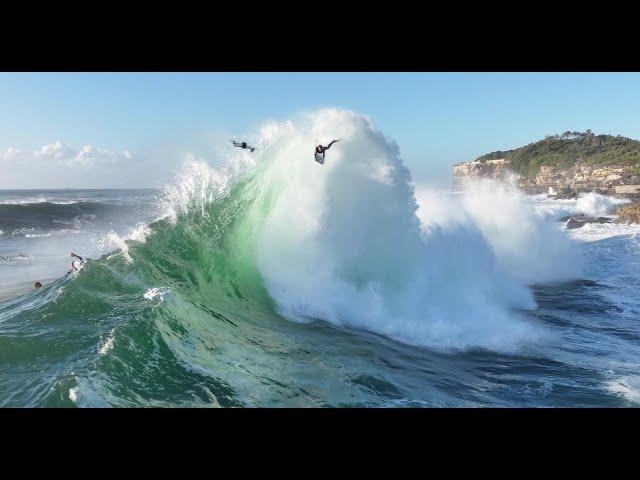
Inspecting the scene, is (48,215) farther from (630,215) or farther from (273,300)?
(630,215)

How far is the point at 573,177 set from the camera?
75.3 meters

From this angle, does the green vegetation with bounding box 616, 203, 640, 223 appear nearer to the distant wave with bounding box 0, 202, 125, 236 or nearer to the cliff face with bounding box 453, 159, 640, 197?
the cliff face with bounding box 453, 159, 640, 197

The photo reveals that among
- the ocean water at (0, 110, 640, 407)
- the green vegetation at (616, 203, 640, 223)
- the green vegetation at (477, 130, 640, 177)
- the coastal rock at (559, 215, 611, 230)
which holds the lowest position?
the ocean water at (0, 110, 640, 407)

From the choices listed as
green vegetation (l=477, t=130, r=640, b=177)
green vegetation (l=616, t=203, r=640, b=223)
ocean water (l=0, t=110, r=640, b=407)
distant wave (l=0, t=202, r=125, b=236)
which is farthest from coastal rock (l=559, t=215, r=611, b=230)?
green vegetation (l=477, t=130, r=640, b=177)

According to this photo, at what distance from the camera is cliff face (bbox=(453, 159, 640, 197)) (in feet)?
172

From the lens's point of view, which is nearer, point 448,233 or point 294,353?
point 294,353

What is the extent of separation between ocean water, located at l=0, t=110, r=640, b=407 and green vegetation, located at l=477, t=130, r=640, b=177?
252ft

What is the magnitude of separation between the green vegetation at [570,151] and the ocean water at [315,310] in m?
76.7

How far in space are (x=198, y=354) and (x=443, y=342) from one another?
4678mm

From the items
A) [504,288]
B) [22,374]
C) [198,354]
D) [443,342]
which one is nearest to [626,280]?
[504,288]

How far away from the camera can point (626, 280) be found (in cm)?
1576

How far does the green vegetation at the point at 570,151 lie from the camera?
82875 millimetres

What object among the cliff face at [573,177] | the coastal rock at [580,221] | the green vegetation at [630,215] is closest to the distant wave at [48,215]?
the cliff face at [573,177]
